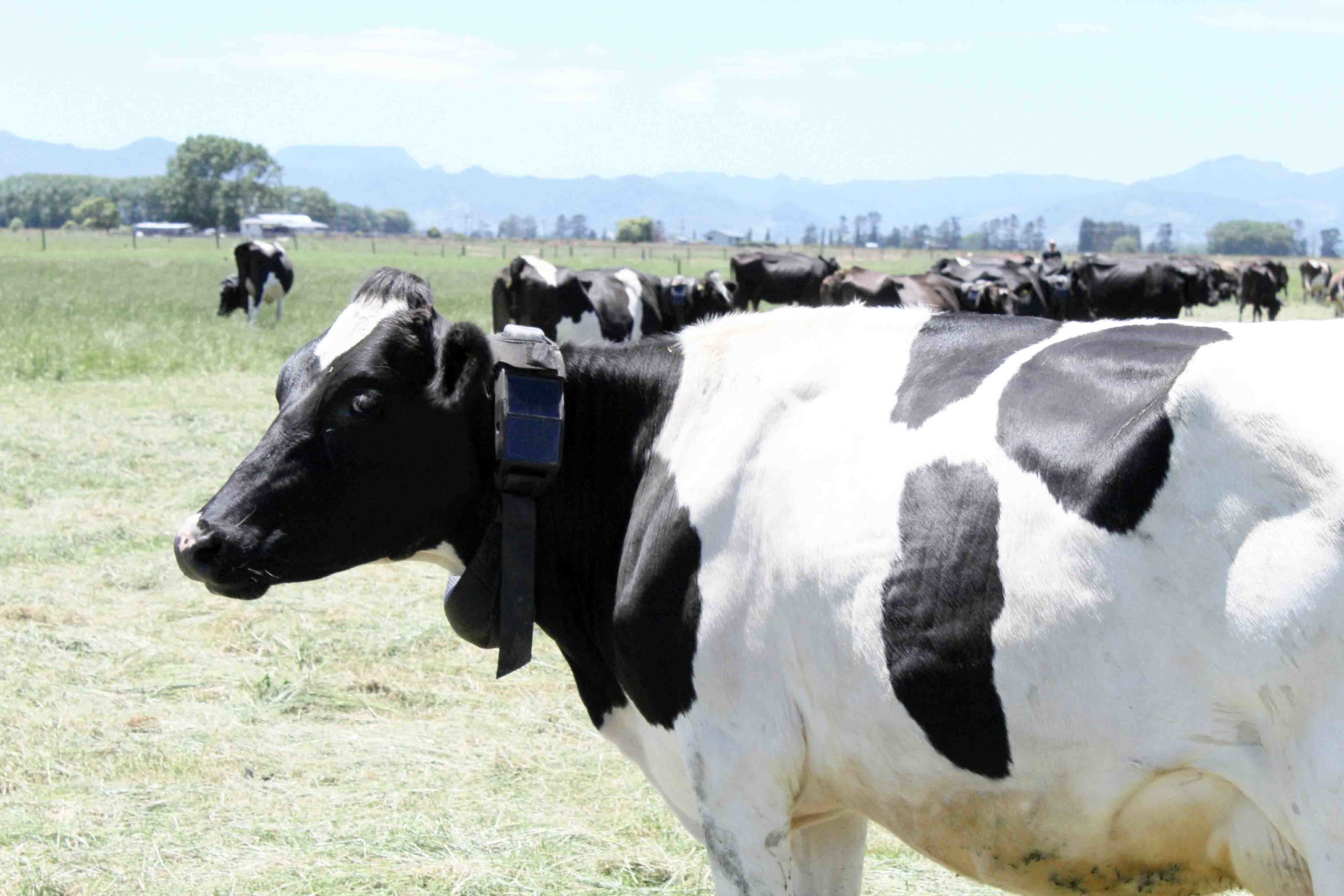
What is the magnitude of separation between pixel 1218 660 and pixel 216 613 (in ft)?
18.8

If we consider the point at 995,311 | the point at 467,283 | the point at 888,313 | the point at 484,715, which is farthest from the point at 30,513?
the point at 467,283

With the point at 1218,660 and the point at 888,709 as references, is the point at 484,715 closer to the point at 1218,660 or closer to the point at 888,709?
the point at 888,709

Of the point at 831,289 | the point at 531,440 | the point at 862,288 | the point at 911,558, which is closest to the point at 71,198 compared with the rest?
the point at 831,289

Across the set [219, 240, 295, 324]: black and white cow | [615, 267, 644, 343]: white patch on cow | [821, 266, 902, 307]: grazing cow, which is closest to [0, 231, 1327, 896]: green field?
[615, 267, 644, 343]: white patch on cow

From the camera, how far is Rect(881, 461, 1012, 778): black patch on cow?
2182 millimetres

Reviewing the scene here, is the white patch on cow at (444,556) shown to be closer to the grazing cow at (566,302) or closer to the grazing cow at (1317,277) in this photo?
the grazing cow at (566,302)

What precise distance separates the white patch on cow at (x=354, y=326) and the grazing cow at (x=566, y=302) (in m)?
12.1

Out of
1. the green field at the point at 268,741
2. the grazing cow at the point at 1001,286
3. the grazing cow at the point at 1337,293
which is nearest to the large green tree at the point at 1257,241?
the grazing cow at the point at 1337,293

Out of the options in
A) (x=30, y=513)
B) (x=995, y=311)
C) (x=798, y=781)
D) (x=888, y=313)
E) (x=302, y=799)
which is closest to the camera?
(x=798, y=781)

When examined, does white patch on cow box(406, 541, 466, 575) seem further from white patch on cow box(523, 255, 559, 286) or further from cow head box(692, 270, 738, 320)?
cow head box(692, 270, 738, 320)

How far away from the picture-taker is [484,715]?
5.39m

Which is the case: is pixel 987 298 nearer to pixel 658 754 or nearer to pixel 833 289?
pixel 833 289

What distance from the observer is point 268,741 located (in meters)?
5.09

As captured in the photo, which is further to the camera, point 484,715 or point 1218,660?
point 484,715
